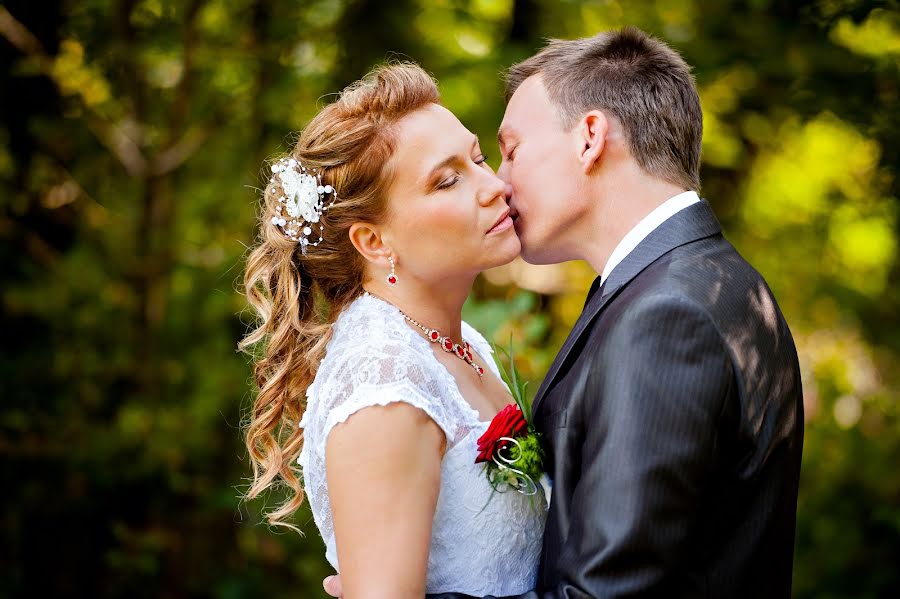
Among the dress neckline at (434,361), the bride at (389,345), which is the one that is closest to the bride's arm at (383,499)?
the bride at (389,345)

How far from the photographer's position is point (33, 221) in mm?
6805

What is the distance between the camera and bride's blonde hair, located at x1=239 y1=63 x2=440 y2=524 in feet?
9.16

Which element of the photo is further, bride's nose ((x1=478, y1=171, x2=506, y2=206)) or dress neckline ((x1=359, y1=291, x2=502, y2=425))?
bride's nose ((x1=478, y1=171, x2=506, y2=206))

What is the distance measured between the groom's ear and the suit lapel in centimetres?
35

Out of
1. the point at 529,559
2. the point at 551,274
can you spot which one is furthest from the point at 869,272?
the point at 529,559

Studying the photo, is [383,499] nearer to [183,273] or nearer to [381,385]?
[381,385]

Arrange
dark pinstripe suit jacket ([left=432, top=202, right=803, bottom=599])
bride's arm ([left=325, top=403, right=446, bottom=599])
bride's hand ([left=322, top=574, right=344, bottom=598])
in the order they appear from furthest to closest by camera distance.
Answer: bride's hand ([left=322, top=574, right=344, bottom=598]) → bride's arm ([left=325, top=403, right=446, bottom=599]) → dark pinstripe suit jacket ([left=432, top=202, right=803, bottom=599])

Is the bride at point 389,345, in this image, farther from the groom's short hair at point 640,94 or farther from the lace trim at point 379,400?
the groom's short hair at point 640,94

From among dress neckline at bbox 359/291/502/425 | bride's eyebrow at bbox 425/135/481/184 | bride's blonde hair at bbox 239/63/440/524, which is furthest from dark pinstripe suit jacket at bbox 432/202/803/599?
bride's blonde hair at bbox 239/63/440/524

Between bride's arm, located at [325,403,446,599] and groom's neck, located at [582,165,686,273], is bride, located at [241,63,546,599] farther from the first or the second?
Answer: groom's neck, located at [582,165,686,273]

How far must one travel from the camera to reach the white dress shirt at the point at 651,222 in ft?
8.42

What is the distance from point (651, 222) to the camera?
2.58 m

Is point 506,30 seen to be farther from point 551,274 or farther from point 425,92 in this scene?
point 425,92

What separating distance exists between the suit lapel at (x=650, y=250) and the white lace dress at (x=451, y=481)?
310 millimetres
